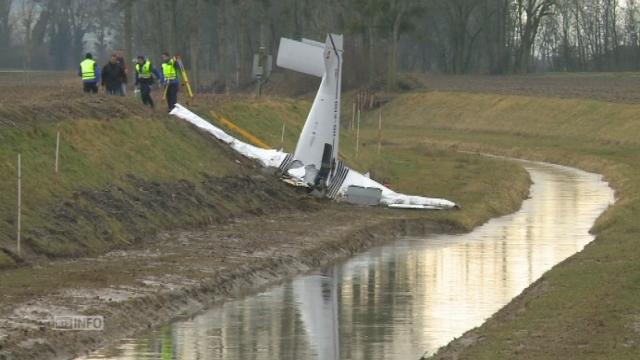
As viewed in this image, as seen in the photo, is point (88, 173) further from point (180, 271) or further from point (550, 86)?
point (550, 86)

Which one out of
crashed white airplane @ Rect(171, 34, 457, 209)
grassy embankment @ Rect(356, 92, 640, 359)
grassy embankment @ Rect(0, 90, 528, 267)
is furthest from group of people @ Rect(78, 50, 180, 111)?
grassy embankment @ Rect(356, 92, 640, 359)

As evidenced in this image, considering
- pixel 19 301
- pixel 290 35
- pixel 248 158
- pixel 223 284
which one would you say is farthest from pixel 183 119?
pixel 290 35

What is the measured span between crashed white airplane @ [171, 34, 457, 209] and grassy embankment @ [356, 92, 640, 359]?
6.44 metres

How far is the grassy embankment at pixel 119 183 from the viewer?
97.9 ft

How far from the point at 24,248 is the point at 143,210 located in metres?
6.32

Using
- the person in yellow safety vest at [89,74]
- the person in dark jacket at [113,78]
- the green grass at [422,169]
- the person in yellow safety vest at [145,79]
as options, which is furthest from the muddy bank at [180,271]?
the person in dark jacket at [113,78]

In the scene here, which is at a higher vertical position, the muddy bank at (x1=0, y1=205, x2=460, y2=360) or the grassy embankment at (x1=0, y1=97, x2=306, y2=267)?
the grassy embankment at (x1=0, y1=97, x2=306, y2=267)

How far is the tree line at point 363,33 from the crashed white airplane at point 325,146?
41870 millimetres

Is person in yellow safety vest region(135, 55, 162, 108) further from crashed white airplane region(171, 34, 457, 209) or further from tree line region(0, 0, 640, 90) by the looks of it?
tree line region(0, 0, 640, 90)

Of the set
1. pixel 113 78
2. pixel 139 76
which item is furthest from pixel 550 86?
pixel 139 76

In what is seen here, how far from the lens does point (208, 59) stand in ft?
499

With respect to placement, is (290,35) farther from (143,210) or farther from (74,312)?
(74,312)

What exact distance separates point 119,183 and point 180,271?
7.14 m

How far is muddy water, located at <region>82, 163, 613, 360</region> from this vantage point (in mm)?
22219
